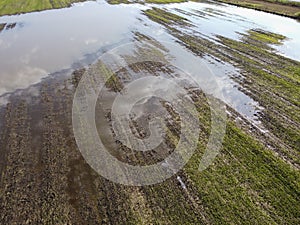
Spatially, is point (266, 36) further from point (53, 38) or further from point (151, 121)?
point (53, 38)

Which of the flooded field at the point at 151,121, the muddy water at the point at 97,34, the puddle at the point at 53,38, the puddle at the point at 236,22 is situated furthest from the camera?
the puddle at the point at 236,22

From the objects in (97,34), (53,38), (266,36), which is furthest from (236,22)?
(53,38)

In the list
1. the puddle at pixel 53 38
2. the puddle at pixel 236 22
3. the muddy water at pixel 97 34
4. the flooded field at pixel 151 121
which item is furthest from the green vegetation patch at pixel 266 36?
the puddle at pixel 53 38

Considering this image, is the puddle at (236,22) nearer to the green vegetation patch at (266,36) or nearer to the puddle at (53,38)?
the green vegetation patch at (266,36)

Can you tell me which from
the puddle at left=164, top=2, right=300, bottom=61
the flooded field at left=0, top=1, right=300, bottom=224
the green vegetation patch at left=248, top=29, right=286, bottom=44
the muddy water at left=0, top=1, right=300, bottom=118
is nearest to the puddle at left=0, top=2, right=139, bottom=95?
the muddy water at left=0, top=1, right=300, bottom=118

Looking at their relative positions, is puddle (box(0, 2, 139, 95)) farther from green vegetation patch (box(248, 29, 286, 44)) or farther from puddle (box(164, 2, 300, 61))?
green vegetation patch (box(248, 29, 286, 44))

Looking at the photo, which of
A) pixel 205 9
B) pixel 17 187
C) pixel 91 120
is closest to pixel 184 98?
pixel 91 120
